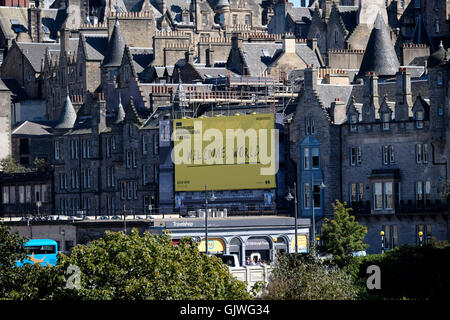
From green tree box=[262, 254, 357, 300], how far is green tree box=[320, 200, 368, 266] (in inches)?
919

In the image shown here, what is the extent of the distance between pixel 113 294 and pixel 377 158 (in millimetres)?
51853

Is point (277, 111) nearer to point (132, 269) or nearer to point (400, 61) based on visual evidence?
point (400, 61)

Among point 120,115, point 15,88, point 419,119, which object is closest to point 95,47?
point 15,88

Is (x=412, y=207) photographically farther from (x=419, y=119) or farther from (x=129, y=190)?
(x=129, y=190)

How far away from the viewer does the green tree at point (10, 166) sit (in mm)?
165000

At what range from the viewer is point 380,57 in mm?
140875

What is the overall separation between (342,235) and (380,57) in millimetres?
35728

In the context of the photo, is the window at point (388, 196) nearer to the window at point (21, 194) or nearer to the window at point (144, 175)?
the window at point (144, 175)

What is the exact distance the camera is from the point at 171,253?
74.9 meters

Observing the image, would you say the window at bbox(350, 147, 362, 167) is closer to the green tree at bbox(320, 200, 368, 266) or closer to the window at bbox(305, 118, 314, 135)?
the window at bbox(305, 118, 314, 135)

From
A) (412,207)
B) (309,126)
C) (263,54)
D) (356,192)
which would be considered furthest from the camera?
(263,54)
